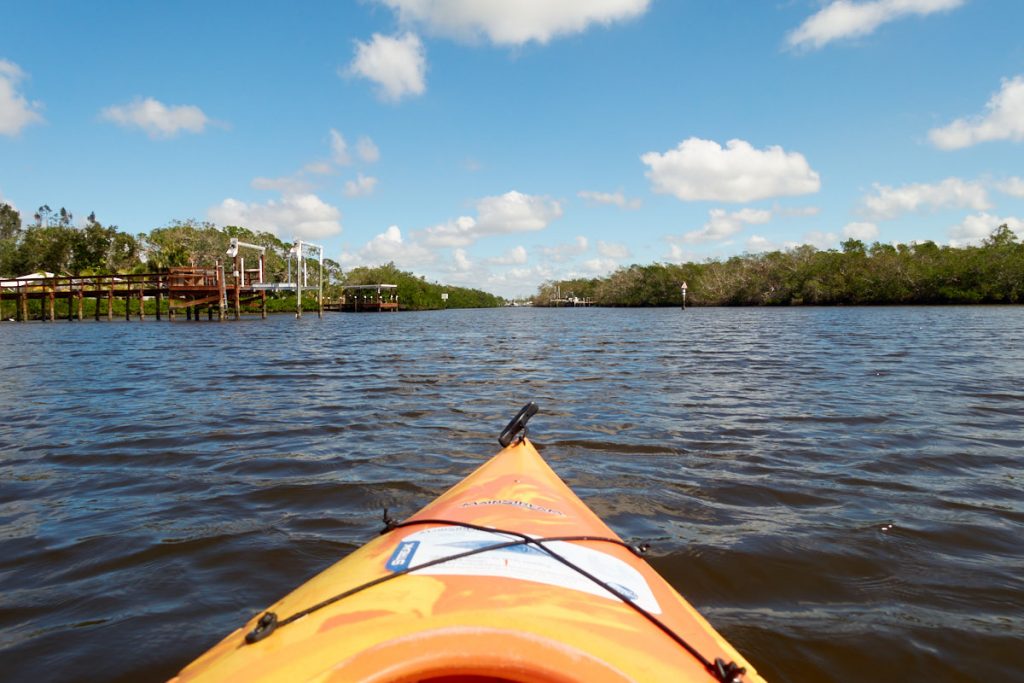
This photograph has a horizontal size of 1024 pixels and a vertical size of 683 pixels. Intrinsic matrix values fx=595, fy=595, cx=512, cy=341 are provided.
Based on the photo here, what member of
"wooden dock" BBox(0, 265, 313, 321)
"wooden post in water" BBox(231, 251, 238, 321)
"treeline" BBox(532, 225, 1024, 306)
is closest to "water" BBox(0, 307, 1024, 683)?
"wooden dock" BBox(0, 265, 313, 321)

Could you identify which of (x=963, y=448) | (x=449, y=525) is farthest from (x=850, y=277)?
(x=449, y=525)

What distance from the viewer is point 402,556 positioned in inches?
69.1

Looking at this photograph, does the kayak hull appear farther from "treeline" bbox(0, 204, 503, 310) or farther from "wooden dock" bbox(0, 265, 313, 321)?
"treeline" bbox(0, 204, 503, 310)

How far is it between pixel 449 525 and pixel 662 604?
77cm

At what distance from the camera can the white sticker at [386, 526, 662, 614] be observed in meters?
1.59

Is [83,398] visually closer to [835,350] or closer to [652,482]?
[652,482]

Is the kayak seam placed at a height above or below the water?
above

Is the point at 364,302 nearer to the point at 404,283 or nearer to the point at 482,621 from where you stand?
the point at 404,283

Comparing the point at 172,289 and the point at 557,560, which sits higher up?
the point at 172,289

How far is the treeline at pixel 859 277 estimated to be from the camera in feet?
180

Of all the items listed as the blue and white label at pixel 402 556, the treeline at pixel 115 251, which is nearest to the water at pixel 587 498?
the blue and white label at pixel 402 556

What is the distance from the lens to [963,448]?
504cm

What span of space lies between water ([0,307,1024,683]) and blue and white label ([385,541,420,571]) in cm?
110

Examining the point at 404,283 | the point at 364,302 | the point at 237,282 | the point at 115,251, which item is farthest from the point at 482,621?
the point at 404,283
